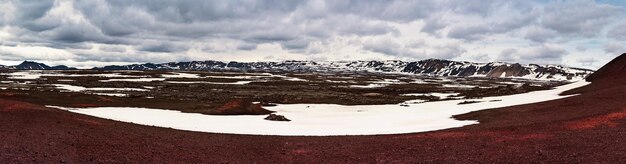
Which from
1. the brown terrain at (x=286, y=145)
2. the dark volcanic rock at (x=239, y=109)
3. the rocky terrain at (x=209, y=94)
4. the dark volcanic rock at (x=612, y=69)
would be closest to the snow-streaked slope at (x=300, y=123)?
the dark volcanic rock at (x=239, y=109)

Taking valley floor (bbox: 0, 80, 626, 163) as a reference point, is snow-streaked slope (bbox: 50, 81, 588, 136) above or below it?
below

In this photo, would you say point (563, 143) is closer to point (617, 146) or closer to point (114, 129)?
point (617, 146)

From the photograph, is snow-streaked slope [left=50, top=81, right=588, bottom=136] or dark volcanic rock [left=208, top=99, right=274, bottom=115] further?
dark volcanic rock [left=208, top=99, right=274, bottom=115]

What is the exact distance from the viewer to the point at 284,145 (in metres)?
→ 24.9

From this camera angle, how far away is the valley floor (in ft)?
62.5

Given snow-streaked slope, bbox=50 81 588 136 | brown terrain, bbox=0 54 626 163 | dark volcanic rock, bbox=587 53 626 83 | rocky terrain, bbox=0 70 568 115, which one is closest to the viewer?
brown terrain, bbox=0 54 626 163

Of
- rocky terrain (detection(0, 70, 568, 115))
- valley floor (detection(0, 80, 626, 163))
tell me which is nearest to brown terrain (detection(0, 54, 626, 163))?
valley floor (detection(0, 80, 626, 163))

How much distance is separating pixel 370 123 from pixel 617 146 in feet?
72.3

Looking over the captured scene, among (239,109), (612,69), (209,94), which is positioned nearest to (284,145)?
(239,109)

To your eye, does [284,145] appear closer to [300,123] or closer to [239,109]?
[300,123]

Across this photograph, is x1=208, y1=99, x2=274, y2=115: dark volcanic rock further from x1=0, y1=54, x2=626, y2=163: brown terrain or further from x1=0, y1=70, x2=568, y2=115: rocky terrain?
x1=0, y1=54, x2=626, y2=163: brown terrain

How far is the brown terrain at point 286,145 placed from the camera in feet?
62.4

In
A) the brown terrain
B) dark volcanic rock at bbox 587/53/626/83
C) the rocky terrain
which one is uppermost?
dark volcanic rock at bbox 587/53/626/83

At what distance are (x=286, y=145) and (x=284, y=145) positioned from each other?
0.10m
